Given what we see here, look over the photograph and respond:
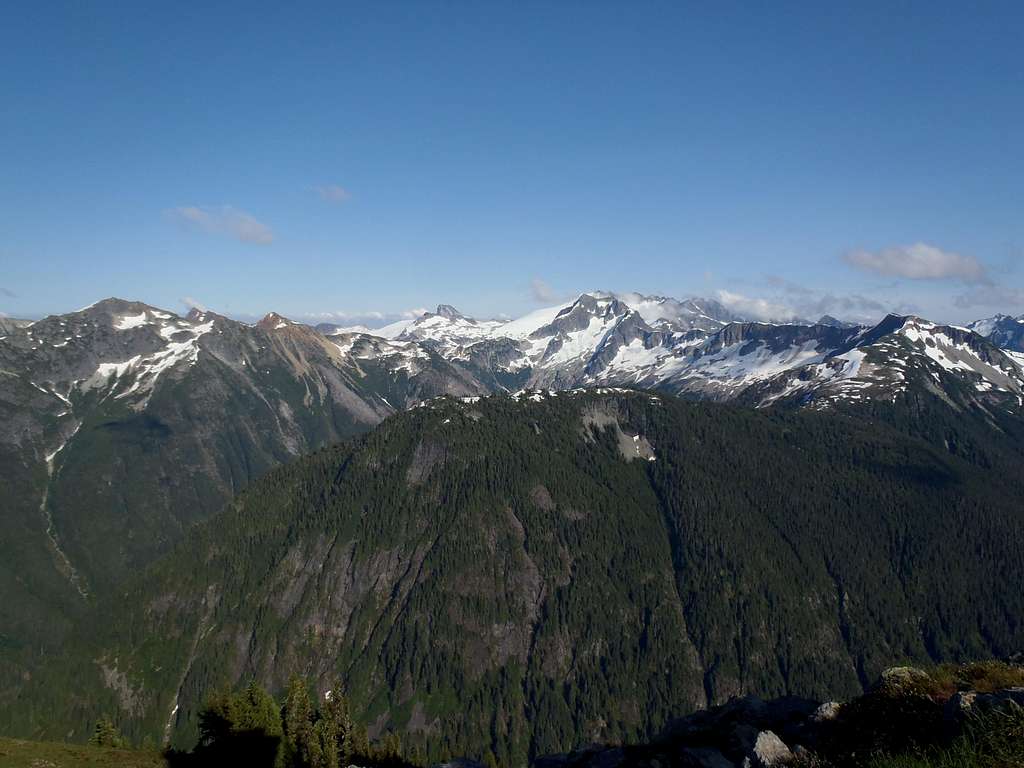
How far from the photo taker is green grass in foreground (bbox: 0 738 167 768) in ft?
184

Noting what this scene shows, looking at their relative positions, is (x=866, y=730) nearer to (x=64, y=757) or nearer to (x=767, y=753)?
(x=767, y=753)

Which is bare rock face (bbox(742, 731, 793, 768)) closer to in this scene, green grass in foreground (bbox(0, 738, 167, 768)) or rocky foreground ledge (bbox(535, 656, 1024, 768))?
rocky foreground ledge (bbox(535, 656, 1024, 768))

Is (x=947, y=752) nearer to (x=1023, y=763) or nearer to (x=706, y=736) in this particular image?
(x=1023, y=763)

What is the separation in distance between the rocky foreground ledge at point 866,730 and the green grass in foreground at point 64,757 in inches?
1555

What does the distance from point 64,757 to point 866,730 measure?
67566 mm

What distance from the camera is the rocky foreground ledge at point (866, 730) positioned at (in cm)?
1308

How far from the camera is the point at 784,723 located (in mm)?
36500

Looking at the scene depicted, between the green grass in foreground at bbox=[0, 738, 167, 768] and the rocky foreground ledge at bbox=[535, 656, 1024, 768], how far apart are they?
3949 cm

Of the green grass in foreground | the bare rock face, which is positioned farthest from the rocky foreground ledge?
the green grass in foreground

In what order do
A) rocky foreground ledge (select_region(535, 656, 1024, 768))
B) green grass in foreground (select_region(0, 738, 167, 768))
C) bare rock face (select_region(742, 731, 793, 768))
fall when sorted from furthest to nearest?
green grass in foreground (select_region(0, 738, 167, 768)) < bare rock face (select_region(742, 731, 793, 768)) < rocky foreground ledge (select_region(535, 656, 1024, 768))

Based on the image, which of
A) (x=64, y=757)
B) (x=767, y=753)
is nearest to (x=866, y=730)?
(x=767, y=753)

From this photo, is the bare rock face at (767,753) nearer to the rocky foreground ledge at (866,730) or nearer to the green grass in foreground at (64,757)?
the rocky foreground ledge at (866,730)

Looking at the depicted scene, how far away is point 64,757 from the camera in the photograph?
193 feet

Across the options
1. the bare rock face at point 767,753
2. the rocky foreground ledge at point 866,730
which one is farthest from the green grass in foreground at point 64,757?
the bare rock face at point 767,753
